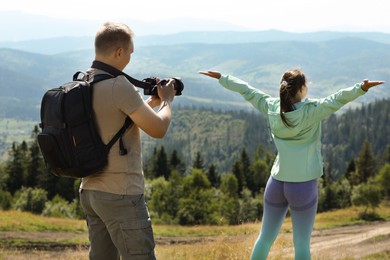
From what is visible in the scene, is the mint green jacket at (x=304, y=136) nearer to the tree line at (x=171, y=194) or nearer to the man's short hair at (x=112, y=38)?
the man's short hair at (x=112, y=38)

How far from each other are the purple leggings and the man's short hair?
1.94 m

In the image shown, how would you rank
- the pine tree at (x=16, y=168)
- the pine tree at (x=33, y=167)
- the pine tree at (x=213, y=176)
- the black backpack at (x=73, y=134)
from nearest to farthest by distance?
the black backpack at (x=73, y=134), the pine tree at (x=16, y=168), the pine tree at (x=33, y=167), the pine tree at (x=213, y=176)

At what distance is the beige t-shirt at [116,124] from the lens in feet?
11.6

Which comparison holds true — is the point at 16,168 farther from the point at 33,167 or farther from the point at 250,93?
the point at 250,93

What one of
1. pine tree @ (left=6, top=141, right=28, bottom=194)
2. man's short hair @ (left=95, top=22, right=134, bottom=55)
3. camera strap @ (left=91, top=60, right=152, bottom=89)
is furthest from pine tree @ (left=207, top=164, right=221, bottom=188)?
man's short hair @ (left=95, top=22, right=134, bottom=55)

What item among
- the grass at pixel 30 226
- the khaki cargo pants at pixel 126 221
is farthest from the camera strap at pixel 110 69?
the grass at pixel 30 226

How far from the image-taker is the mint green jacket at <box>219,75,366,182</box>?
455cm

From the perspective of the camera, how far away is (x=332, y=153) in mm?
183750

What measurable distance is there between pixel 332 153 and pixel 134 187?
613ft

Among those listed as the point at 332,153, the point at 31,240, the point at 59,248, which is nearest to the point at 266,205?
the point at 59,248

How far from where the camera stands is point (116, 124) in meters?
3.58

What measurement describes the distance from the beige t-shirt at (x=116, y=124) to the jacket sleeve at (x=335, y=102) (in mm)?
1767

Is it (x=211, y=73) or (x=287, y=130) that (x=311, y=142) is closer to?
(x=287, y=130)

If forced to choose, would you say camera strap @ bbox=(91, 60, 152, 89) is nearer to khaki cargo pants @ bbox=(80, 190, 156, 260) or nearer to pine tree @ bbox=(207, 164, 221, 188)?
khaki cargo pants @ bbox=(80, 190, 156, 260)
